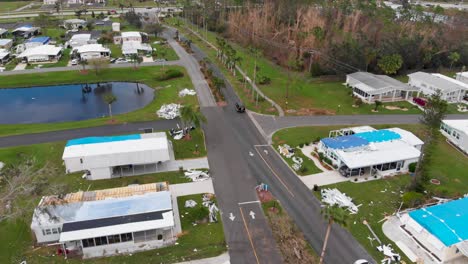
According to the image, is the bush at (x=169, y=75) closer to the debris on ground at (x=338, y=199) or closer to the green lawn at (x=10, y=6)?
the debris on ground at (x=338, y=199)

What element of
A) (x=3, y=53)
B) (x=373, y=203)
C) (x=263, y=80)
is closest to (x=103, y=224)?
(x=373, y=203)

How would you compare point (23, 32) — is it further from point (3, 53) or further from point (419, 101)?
point (419, 101)

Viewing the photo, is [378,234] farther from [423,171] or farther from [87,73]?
[87,73]

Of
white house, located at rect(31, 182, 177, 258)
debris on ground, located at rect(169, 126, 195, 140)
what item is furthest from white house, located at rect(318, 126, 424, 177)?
white house, located at rect(31, 182, 177, 258)

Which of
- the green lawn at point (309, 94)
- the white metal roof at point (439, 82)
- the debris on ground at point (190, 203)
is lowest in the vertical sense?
the debris on ground at point (190, 203)

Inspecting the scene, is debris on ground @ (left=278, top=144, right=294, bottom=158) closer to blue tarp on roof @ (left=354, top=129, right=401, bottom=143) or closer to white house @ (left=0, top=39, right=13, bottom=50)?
blue tarp on roof @ (left=354, top=129, right=401, bottom=143)

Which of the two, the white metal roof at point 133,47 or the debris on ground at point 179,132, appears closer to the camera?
the debris on ground at point 179,132

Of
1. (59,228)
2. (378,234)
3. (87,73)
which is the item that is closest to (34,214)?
(59,228)

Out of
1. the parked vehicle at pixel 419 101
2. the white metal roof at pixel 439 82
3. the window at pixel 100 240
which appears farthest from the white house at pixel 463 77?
the window at pixel 100 240
